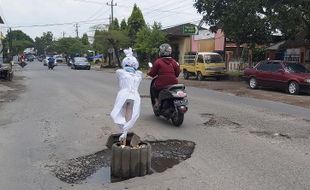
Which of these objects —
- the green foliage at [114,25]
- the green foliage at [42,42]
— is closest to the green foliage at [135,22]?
the green foliage at [114,25]

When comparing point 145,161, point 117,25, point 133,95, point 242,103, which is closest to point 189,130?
point 133,95

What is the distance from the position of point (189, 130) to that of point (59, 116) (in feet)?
13.0

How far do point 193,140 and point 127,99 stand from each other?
2.13 m

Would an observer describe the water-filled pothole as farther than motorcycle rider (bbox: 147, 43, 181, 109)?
No

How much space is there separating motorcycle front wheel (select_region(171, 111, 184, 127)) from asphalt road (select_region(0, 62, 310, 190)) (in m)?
0.15

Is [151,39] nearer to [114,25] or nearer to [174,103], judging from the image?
[114,25]

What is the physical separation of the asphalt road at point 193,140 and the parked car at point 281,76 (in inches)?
229

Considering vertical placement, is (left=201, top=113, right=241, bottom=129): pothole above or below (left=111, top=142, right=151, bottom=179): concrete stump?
below

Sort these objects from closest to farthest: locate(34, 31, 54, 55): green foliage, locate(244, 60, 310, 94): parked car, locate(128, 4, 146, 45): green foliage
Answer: locate(244, 60, 310, 94): parked car
locate(128, 4, 146, 45): green foliage
locate(34, 31, 54, 55): green foliage

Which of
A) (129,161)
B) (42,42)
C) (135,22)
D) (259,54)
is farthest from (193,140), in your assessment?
(42,42)

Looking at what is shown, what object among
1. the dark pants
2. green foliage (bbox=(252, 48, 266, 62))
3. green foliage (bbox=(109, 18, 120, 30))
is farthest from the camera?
green foliage (bbox=(109, 18, 120, 30))

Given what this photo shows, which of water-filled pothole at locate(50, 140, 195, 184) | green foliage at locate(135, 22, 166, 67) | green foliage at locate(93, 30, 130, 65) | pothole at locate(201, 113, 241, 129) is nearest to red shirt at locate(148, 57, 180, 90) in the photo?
pothole at locate(201, 113, 241, 129)

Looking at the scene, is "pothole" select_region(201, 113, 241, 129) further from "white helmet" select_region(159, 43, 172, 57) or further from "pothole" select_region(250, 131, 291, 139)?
"white helmet" select_region(159, 43, 172, 57)

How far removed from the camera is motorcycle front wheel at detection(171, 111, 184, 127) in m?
10.6
